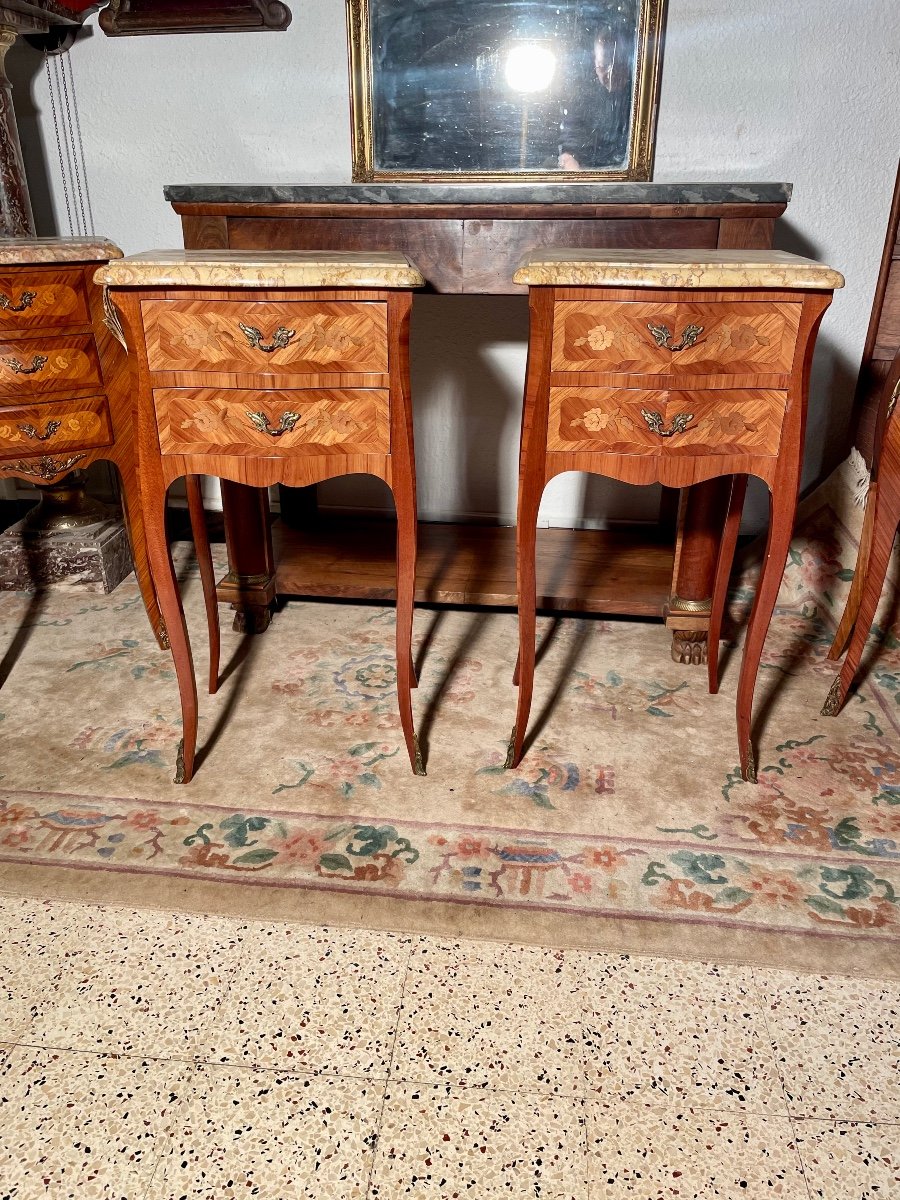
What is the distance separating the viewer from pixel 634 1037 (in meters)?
1.08

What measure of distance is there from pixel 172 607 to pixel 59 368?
2.25 feet

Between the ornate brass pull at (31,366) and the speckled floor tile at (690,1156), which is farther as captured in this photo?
the ornate brass pull at (31,366)

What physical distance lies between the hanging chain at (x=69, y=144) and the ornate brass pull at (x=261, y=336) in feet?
5.55

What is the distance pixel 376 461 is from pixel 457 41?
1.49 metres

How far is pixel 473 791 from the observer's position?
1.55 meters

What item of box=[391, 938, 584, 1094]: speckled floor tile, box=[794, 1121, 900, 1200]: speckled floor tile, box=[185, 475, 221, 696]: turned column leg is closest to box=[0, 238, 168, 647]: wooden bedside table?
box=[185, 475, 221, 696]: turned column leg

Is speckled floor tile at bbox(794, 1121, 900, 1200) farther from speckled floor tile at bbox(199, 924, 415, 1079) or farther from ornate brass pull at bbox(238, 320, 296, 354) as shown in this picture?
ornate brass pull at bbox(238, 320, 296, 354)

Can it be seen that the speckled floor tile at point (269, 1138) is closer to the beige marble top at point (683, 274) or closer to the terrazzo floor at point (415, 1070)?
the terrazzo floor at point (415, 1070)

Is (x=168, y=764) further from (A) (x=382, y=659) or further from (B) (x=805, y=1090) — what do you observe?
(B) (x=805, y=1090)

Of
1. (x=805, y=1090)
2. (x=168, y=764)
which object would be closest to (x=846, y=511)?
(x=805, y=1090)

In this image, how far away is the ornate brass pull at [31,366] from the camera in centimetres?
172

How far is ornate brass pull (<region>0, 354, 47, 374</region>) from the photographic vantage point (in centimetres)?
172

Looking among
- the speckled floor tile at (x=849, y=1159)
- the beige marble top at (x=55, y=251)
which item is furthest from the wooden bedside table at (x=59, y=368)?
the speckled floor tile at (x=849, y=1159)

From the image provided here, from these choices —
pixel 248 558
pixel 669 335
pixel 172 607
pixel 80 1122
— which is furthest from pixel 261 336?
pixel 80 1122
